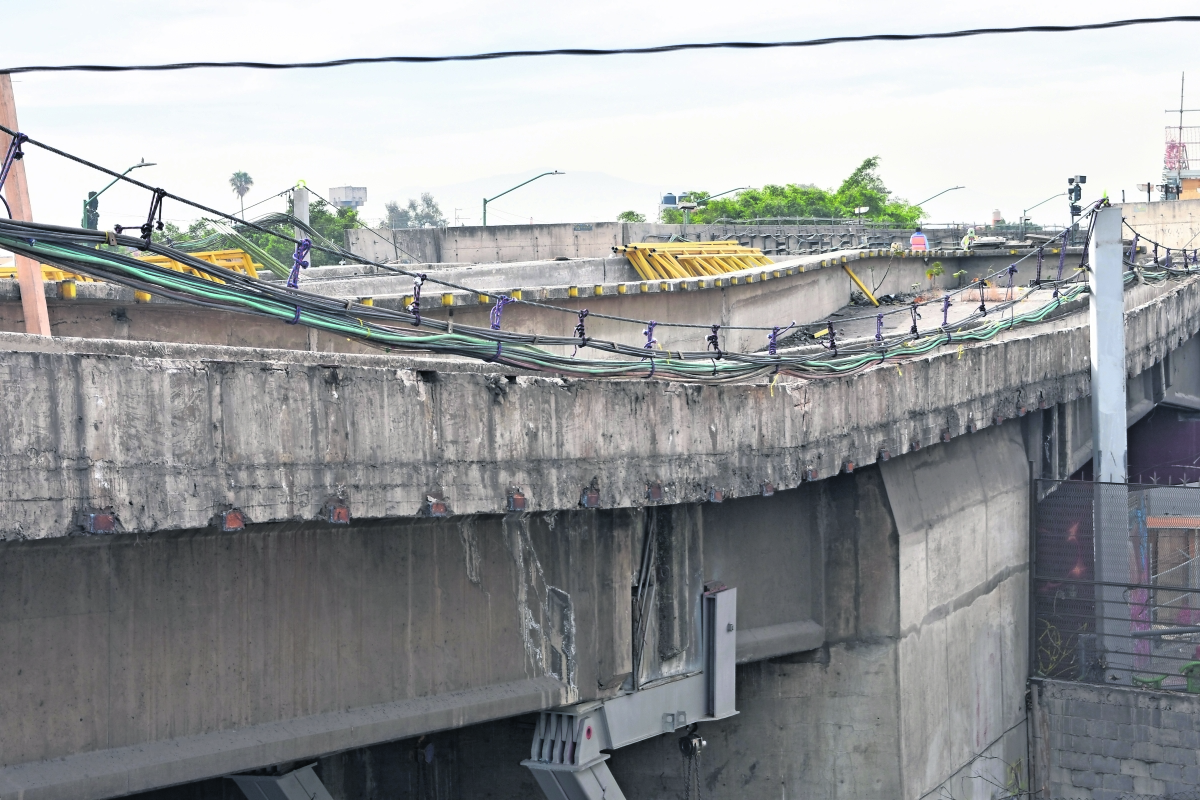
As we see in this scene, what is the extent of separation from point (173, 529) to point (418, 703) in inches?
108

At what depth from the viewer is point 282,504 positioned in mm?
8875

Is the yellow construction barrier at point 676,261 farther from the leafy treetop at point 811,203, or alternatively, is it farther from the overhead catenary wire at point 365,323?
the leafy treetop at point 811,203

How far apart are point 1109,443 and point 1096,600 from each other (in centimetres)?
244

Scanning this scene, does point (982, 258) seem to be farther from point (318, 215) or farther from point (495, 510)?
point (318, 215)

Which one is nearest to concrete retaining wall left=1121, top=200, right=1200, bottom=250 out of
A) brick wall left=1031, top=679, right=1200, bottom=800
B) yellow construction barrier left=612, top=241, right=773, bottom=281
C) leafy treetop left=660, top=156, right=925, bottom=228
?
leafy treetop left=660, top=156, right=925, bottom=228

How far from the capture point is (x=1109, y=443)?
19.1 metres

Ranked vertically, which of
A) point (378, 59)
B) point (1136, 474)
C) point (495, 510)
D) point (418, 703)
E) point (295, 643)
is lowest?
point (1136, 474)

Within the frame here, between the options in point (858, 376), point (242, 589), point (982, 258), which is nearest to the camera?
point (242, 589)

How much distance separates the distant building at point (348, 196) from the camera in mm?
122975

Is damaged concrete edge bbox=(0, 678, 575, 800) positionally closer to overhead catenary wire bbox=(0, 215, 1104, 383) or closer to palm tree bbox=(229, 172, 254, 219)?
overhead catenary wire bbox=(0, 215, 1104, 383)

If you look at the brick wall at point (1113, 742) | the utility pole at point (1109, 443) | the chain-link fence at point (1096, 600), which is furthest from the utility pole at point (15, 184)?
the brick wall at point (1113, 742)

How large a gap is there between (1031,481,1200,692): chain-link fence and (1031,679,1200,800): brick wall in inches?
13.8

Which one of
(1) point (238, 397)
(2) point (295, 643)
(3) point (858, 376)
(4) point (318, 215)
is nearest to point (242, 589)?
(2) point (295, 643)

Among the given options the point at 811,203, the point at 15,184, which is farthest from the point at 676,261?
the point at 811,203
